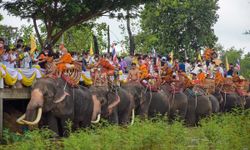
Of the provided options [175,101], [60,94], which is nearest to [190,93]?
[175,101]

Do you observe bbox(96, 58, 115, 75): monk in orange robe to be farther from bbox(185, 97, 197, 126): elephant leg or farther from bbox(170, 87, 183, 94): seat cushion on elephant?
bbox(185, 97, 197, 126): elephant leg

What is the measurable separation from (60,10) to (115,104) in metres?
8.81

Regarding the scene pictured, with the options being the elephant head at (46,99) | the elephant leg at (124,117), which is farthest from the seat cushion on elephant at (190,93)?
the elephant head at (46,99)

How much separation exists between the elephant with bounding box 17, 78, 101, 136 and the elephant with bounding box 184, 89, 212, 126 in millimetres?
8965

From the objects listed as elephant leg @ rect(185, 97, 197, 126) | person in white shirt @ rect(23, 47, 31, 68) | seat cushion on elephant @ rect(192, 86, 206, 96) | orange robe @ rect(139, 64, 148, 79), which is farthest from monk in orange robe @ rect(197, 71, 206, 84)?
person in white shirt @ rect(23, 47, 31, 68)

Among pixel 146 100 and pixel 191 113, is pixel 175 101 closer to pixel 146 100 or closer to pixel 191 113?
pixel 191 113

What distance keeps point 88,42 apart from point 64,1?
23.5 metres

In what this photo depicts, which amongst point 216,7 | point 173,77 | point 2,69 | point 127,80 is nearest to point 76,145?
point 2,69

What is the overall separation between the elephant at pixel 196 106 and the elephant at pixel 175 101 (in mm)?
1205

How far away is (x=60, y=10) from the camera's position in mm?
28016

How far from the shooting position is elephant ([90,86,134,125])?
65.7 ft

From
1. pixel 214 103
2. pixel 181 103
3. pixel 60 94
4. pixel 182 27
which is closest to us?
pixel 60 94

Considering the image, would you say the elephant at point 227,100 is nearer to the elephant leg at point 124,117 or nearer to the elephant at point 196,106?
the elephant at point 196,106

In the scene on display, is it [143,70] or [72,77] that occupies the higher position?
[143,70]
